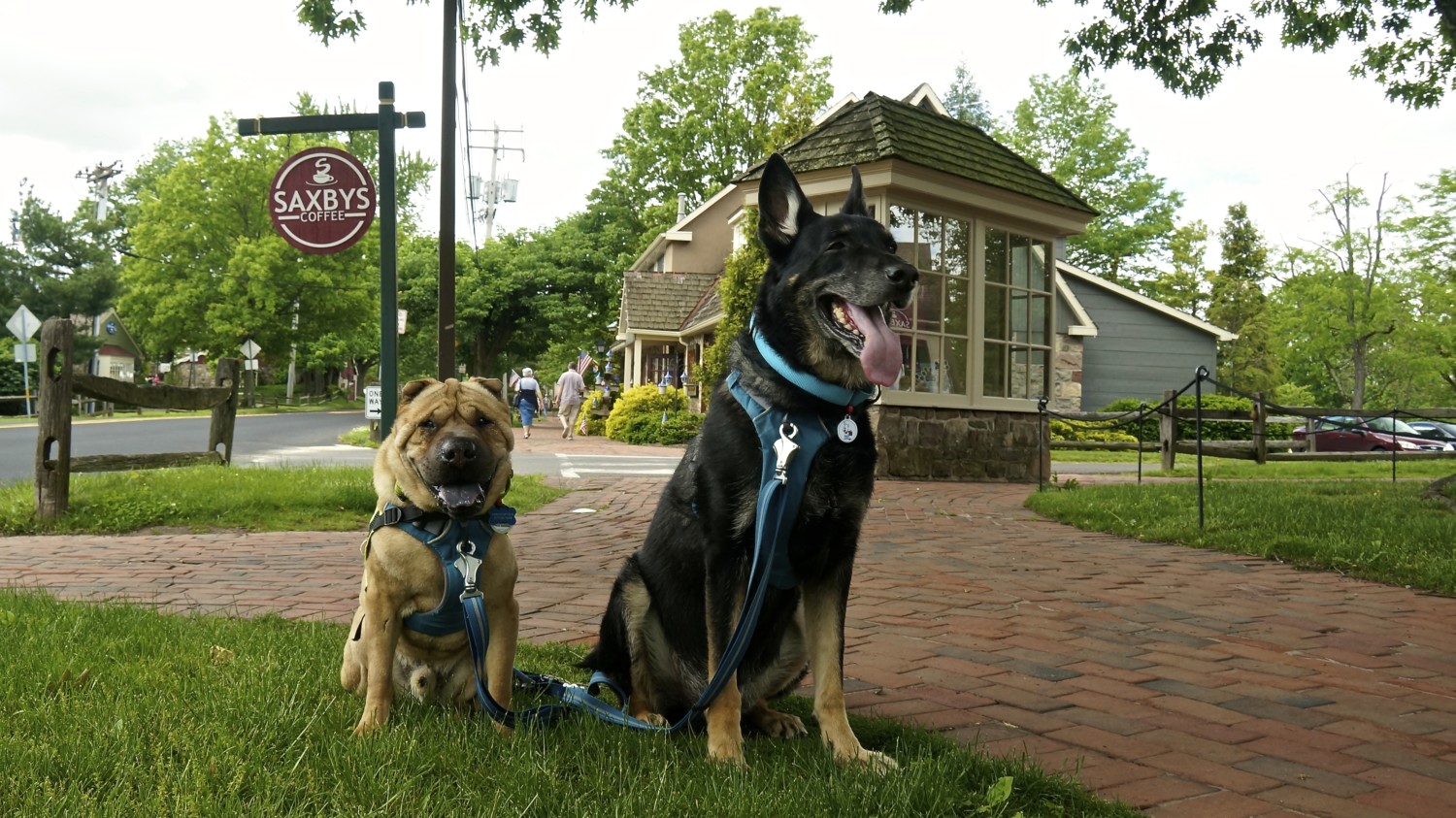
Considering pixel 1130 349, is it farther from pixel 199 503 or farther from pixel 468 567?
pixel 468 567

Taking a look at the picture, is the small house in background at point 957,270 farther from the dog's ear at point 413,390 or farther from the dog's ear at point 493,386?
the dog's ear at point 413,390

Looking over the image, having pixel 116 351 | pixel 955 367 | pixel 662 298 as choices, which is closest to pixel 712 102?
pixel 662 298

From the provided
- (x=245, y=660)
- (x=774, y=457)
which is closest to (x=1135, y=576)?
(x=774, y=457)

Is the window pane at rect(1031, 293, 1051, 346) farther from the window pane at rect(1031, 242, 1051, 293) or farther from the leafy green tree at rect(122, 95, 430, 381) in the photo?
the leafy green tree at rect(122, 95, 430, 381)

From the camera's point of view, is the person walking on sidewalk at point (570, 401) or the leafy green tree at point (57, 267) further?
the leafy green tree at point (57, 267)

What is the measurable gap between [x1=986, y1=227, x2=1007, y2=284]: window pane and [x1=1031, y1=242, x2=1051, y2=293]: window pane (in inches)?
24.8

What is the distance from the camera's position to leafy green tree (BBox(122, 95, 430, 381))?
47.5 meters

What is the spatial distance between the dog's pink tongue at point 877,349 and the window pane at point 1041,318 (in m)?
11.4

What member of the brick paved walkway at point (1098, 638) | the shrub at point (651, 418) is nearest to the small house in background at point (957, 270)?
the brick paved walkway at point (1098, 638)

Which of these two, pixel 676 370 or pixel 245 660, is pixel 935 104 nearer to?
pixel 676 370

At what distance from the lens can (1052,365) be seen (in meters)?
13.9

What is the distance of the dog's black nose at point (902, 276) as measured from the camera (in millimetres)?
2818

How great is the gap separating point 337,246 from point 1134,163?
45034 millimetres

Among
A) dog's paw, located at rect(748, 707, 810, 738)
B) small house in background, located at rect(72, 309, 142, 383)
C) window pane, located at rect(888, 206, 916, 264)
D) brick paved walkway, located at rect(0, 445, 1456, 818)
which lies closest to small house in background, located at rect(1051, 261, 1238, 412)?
window pane, located at rect(888, 206, 916, 264)
